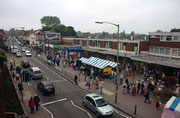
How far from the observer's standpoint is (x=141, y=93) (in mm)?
19250

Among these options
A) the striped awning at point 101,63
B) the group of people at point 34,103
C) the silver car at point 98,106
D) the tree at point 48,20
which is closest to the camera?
the silver car at point 98,106

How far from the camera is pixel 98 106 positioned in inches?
534

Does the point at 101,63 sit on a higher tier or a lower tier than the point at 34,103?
higher

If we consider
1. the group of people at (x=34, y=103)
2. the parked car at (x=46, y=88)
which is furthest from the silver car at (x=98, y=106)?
the parked car at (x=46, y=88)

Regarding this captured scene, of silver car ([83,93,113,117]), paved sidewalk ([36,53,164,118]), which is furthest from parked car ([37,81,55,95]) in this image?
silver car ([83,93,113,117])

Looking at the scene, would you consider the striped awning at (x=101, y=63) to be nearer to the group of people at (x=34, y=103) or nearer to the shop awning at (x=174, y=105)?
the group of people at (x=34, y=103)

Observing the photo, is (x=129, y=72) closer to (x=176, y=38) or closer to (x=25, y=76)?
(x=176, y=38)

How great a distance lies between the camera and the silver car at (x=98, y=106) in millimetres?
13055

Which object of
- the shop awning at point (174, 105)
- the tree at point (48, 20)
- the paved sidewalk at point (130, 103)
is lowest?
the paved sidewalk at point (130, 103)

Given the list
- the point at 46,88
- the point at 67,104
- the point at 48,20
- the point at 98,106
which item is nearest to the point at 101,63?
the point at 46,88

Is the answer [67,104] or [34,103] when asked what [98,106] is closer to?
[67,104]

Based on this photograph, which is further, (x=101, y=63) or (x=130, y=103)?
(x=101, y=63)

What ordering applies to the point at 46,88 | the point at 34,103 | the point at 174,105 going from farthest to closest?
the point at 46,88 < the point at 34,103 < the point at 174,105

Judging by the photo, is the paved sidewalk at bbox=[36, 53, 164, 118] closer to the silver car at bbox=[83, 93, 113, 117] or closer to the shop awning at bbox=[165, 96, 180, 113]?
the silver car at bbox=[83, 93, 113, 117]
